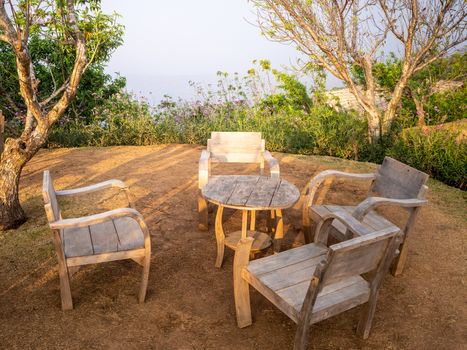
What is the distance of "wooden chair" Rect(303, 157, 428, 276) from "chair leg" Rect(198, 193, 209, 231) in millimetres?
999

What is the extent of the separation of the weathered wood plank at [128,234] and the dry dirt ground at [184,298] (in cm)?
48

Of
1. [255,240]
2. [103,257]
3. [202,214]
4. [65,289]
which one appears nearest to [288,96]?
[202,214]

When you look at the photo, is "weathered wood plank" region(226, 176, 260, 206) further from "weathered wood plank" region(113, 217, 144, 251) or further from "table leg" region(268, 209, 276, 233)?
"weathered wood plank" region(113, 217, 144, 251)

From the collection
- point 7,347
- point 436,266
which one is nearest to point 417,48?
point 436,266

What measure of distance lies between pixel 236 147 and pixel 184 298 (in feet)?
6.75

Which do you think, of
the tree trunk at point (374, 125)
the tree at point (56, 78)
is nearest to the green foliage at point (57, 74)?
the tree at point (56, 78)

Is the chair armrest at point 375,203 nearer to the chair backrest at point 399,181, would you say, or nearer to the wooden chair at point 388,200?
the wooden chair at point 388,200

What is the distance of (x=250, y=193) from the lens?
3312 mm

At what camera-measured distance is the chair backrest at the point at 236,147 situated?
4.56 meters

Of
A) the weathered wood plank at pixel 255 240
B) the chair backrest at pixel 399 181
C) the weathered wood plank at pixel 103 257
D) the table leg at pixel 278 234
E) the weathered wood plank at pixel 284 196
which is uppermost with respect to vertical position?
the chair backrest at pixel 399 181

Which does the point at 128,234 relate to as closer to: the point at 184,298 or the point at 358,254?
the point at 184,298

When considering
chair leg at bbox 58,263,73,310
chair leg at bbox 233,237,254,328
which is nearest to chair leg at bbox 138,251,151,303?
chair leg at bbox 58,263,73,310

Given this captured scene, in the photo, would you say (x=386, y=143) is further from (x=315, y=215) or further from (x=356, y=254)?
(x=356, y=254)

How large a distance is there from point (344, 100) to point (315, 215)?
291 inches
